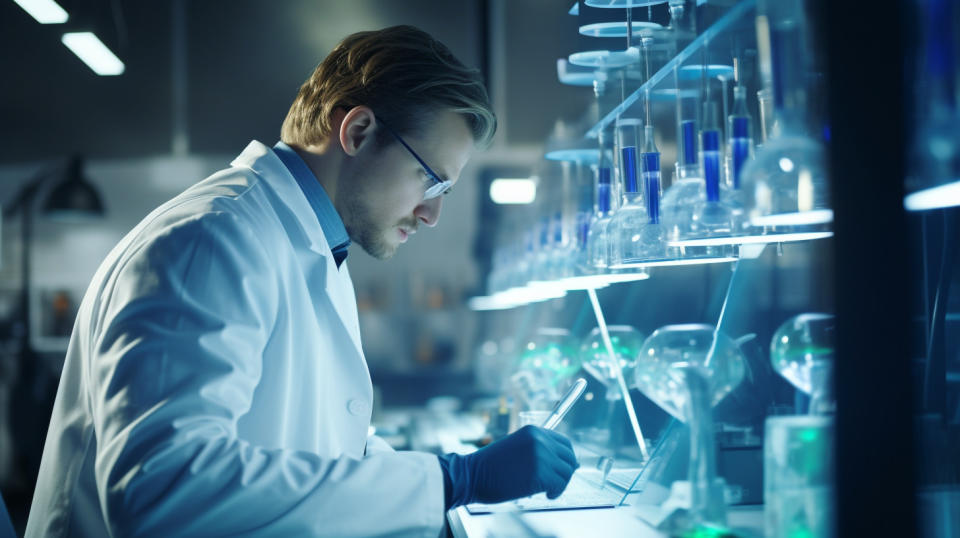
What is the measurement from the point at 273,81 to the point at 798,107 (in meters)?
5.12

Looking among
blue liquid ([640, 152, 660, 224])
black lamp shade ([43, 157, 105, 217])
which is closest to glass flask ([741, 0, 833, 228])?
blue liquid ([640, 152, 660, 224])

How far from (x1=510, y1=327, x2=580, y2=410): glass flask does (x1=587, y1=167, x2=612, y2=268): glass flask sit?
471 mm

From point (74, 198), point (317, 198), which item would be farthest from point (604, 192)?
point (74, 198)

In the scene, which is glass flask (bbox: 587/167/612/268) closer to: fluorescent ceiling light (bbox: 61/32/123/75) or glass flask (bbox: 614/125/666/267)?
glass flask (bbox: 614/125/666/267)

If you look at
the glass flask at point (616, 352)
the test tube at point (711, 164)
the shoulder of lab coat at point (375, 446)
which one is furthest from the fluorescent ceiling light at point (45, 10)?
the test tube at point (711, 164)

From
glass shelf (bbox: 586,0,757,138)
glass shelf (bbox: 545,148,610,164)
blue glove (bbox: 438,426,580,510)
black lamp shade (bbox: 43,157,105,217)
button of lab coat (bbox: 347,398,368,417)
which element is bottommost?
blue glove (bbox: 438,426,580,510)

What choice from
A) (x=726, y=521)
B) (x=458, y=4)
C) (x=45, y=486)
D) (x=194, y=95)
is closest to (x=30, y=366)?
(x=194, y=95)

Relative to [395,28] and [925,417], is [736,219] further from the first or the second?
[395,28]

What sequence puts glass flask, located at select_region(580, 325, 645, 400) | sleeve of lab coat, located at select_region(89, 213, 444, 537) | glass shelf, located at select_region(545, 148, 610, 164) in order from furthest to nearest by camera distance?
Answer: glass shelf, located at select_region(545, 148, 610, 164) < glass flask, located at select_region(580, 325, 645, 400) < sleeve of lab coat, located at select_region(89, 213, 444, 537)

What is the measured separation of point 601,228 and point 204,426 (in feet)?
3.11

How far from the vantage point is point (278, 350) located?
1377mm

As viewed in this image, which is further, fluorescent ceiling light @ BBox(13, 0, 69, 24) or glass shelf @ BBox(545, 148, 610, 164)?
fluorescent ceiling light @ BBox(13, 0, 69, 24)

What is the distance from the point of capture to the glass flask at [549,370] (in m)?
2.26

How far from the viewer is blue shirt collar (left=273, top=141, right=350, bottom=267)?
1692 millimetres
